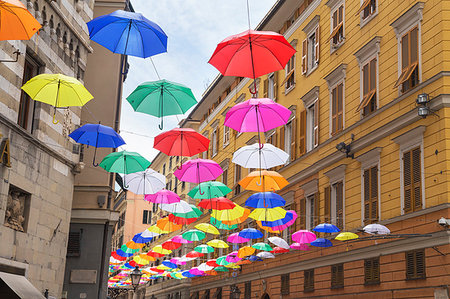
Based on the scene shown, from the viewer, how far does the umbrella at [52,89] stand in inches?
547

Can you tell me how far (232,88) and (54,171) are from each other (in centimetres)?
2690

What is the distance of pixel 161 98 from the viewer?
1538 centimetres

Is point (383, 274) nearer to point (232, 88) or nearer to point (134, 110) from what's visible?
point (134, 110)

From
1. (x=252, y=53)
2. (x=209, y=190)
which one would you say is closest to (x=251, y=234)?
(x=209, y=190)

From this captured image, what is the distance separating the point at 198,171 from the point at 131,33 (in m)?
7.40

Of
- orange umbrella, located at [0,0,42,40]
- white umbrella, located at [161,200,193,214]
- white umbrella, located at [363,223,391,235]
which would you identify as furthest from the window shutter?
orange umbrella, located at [0,0,42,40]

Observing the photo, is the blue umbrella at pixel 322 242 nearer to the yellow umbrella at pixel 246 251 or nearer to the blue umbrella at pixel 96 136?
the yellow umbrella at pixel 246 251


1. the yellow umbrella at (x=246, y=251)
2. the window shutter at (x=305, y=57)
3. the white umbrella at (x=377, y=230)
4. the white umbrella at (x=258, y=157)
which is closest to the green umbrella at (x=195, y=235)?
the yellow umbrella at (x=246, y=251)

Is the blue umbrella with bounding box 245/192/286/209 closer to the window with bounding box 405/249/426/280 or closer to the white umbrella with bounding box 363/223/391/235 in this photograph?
the white umbrella with bounding box 363/223/391/235

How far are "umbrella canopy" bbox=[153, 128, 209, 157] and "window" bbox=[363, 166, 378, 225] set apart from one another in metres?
8.18

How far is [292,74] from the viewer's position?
31969 mm

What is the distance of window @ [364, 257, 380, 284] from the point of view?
2137 centimetres

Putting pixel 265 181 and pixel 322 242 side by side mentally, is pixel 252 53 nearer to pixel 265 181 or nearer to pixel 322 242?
pixel 265 181

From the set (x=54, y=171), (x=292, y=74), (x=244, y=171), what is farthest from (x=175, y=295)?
(x=54, y=171)
